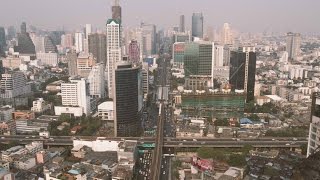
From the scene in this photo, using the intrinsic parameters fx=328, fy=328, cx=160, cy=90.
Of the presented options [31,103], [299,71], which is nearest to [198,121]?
[31,103]

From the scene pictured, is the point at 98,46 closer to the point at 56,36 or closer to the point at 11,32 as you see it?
the point at 56,36

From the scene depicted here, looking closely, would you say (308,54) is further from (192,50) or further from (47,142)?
(47,142)

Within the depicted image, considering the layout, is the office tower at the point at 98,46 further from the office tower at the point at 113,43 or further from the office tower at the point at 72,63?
the office tower at the point at 113,43

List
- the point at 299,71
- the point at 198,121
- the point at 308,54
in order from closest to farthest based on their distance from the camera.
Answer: the point at 198,121
the point at 299,71
the point at 308,54

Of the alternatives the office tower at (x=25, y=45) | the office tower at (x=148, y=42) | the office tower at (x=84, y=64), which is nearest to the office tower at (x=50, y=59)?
the office tower at (x=25, y=45)

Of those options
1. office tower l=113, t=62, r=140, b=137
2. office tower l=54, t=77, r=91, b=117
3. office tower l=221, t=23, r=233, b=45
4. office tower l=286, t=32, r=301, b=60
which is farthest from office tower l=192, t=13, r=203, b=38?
office tower l=113, t=62, r=140, b=137

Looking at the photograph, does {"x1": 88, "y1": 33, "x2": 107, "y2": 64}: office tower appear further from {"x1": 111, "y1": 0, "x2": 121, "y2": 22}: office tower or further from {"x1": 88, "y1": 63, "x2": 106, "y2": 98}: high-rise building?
{"x1": 88, "y1": 63, "x2": 106, "y2": 98}: high-rise building

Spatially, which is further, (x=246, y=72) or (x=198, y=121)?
(x=246, y=72)
